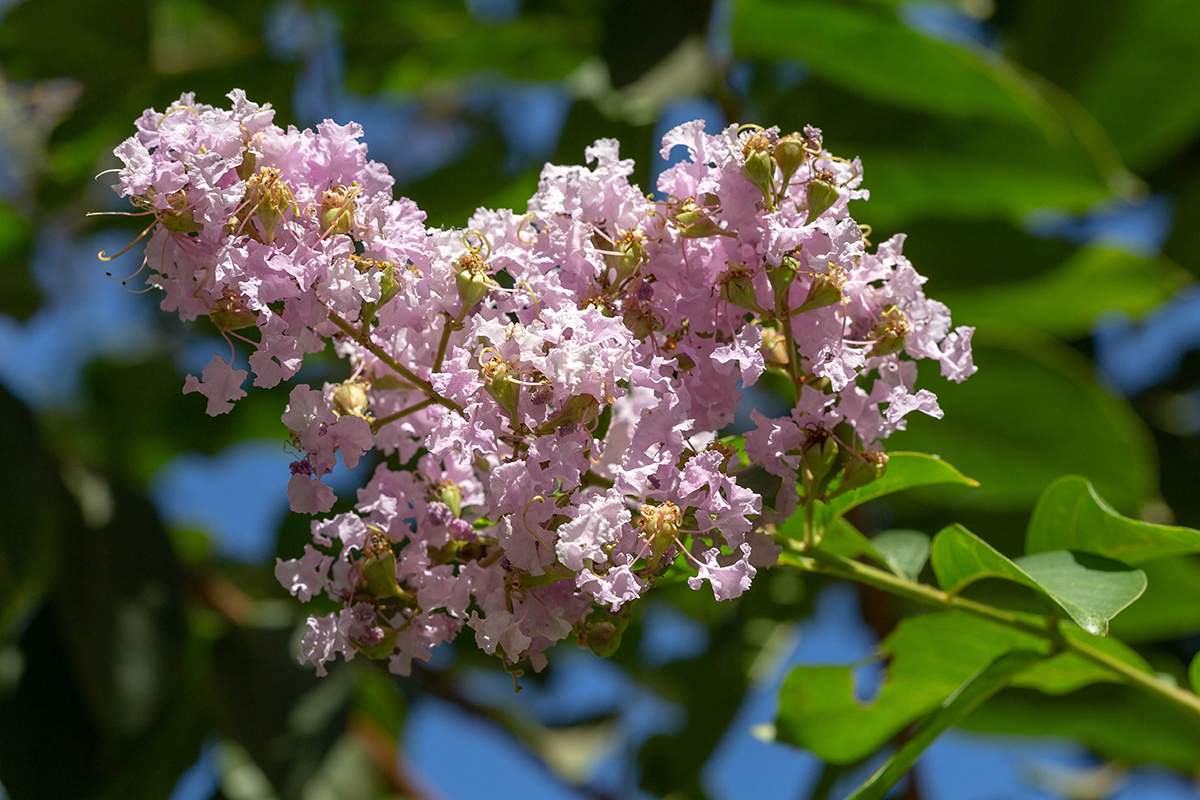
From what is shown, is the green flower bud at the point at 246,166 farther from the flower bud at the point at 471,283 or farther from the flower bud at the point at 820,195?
the flower bud at the point at 820,195

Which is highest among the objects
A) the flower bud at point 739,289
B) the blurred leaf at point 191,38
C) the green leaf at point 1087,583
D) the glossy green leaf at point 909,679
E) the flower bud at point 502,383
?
the flower bud at point 739,289

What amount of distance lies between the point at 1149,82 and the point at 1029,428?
921 millimetres

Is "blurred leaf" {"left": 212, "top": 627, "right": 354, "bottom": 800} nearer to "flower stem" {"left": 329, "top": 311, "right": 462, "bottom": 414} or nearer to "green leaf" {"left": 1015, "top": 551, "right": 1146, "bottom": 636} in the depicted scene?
"flower stem" {"left": 329, "top": 311, "right": 462, "bottom": 414}

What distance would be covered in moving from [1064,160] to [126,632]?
1848mm

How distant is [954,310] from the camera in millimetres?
2082

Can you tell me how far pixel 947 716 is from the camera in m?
1.06

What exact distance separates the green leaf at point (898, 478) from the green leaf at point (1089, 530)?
170 millimetres

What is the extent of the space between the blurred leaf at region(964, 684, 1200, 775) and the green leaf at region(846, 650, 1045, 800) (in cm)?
93

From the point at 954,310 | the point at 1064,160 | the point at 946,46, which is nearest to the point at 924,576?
the point at 954,310

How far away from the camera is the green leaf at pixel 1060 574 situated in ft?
3.00

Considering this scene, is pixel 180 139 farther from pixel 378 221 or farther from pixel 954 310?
pixel 954 310

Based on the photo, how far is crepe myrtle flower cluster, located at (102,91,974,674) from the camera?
86cm

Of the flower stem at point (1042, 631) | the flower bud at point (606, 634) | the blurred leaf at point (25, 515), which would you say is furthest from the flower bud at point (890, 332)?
the blurred leaf at point (25, 515)

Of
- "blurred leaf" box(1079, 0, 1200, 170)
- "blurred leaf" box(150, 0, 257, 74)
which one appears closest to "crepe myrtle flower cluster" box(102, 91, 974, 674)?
"blurred leaf" box(150, 0, 257, 74)
